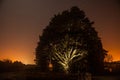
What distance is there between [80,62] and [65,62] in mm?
1526

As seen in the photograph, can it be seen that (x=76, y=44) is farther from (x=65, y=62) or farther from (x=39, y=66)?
(x=39, y=66)

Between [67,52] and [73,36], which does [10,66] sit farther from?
[73,36]

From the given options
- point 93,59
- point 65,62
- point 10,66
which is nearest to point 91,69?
point 93,59

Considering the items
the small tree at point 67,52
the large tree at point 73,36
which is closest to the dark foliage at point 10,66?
the large tree at point 73,36

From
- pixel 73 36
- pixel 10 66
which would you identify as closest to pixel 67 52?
pixel 73 36

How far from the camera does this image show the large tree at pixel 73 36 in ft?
106

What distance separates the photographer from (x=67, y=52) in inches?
1226

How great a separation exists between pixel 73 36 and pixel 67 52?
1.91 meters

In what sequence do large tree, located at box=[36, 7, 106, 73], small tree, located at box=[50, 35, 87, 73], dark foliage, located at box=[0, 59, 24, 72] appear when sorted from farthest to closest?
1. dark foliage, located at box=[0, 59, 24, 72]
2. large tree, located at box=[36, 7, 106, 73]
3. small tree, located at box=[50, 35, 87, 73]

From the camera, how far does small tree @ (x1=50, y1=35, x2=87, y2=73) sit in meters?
31.0

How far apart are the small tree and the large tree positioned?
446 millimetres

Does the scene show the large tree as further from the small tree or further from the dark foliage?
the dark foliage

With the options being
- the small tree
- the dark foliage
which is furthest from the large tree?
the dark foliage

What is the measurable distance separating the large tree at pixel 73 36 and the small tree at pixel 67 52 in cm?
45
